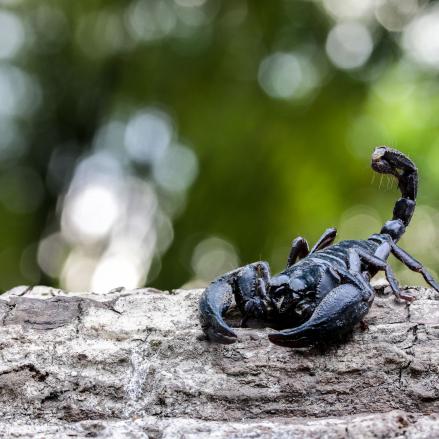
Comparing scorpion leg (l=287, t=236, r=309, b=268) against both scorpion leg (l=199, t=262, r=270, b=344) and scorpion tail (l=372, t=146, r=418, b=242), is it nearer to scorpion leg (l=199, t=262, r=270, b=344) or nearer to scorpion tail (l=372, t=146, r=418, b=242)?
scorpion tail (l=372, t=146, r=418, b=242)

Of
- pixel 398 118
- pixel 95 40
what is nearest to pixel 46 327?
pixel 398 118

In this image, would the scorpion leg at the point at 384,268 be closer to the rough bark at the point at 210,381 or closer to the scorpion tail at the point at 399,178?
the rough bark at the point at 210,381

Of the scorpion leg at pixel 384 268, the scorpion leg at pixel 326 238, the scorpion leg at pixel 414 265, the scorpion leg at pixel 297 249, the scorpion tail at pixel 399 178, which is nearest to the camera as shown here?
the scorpion leg at pixel 384 268

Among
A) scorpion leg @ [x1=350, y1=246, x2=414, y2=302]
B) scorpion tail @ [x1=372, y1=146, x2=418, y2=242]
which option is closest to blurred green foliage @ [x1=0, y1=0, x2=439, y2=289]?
scorpion tail @ [x1=372, y1=146, x2=418, y2=242]

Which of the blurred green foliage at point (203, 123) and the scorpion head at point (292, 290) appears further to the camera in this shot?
the blurred green foliage at point (203, 123)

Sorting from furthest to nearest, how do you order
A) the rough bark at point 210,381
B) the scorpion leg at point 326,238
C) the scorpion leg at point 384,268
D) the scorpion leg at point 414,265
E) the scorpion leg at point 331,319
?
the scorpion leg at point 326,238 → the scorpion leg at point 414,265 → the scorpion leg at point 384,268 → the scorpion leg at point 331,319 → the rough bark at point 210,381

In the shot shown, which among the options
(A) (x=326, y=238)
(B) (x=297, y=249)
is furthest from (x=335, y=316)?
(A) (x=326, y=238)

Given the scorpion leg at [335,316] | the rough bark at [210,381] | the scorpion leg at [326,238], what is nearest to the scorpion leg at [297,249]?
the scorpion leg at [326,238]

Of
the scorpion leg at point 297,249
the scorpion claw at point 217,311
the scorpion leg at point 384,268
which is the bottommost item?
the scorpion claw at point 217,311
